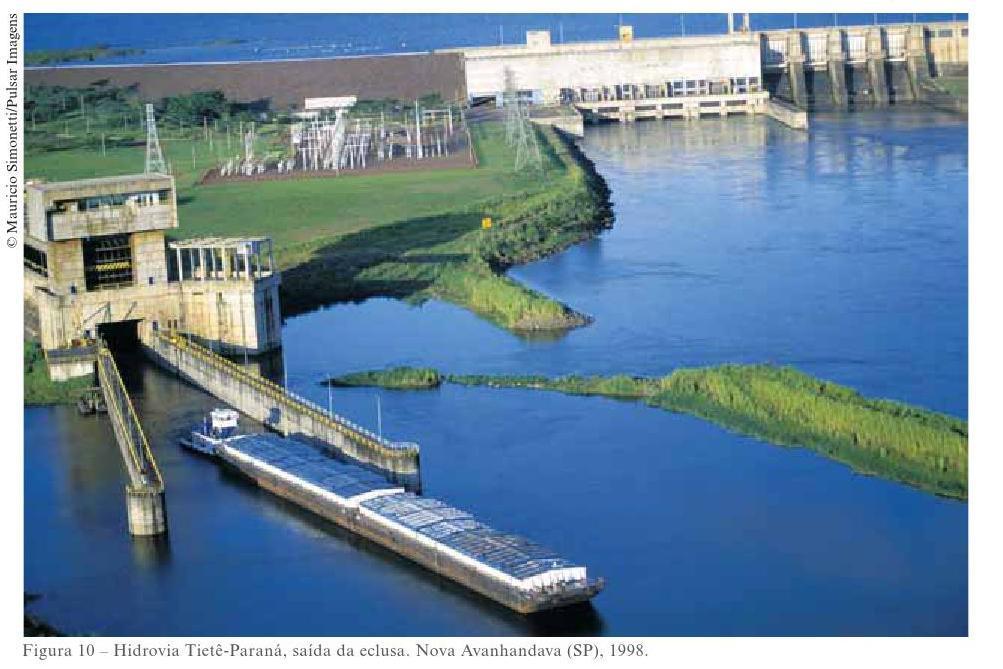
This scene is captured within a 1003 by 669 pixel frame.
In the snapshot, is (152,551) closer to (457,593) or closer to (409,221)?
(457,593)

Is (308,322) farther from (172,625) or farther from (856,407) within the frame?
(172,625)

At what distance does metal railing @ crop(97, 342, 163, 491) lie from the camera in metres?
31.5

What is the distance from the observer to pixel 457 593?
90.5ft

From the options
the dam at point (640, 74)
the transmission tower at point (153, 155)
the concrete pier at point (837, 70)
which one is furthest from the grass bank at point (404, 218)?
the concrete pier at point (837, 70)

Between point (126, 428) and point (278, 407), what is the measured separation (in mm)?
2929

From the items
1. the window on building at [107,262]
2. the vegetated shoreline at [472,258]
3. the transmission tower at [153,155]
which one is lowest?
the vegetated shoreline at [472,258]

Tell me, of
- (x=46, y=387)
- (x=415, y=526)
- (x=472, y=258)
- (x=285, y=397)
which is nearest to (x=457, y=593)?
(x=415, y=526)

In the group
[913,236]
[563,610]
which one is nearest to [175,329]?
[563,610]

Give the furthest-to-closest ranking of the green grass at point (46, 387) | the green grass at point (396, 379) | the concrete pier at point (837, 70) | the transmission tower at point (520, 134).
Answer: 1. the concrete pier at point (837, 70)
2. the transmission tower at point (520, 134)
3. the green grass at point (396, 379)
4. the green grass at point (46, 387)

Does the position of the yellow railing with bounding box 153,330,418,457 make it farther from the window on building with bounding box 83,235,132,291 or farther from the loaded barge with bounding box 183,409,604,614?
the window on building with bounding box 83,235,132,291

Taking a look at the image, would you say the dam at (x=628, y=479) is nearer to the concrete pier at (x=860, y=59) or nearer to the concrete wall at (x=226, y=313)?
the concrete wall at (x=226, y=313)

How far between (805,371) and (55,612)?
1634 centimetres

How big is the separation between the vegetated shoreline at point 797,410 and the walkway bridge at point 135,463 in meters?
4.64

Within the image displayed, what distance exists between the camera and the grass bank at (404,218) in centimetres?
4831
